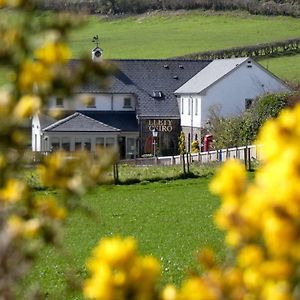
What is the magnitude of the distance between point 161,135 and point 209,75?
464cm

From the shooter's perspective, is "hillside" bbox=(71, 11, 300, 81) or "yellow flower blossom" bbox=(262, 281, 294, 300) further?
"hillside" bbox=(71, 11, 300, 81)

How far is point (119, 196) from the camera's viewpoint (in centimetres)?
3102

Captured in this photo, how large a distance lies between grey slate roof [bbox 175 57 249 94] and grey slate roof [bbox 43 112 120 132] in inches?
207

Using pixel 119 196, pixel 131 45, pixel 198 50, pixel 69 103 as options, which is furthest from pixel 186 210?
pixel 131 45

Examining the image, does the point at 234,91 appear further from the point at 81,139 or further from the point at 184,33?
the point at 184,33

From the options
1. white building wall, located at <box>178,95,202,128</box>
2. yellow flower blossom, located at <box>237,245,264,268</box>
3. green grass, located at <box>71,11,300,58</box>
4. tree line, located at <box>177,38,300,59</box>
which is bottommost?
yellow flower blossom, located at <box>237,245,264,268</box>

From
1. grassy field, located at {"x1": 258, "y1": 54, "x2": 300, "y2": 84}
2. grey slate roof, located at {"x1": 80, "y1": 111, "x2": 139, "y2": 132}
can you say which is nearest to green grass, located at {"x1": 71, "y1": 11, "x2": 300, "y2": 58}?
grassy field, located at {"x1": 258, "y1": 54, "x2": 300, "y2": 84}

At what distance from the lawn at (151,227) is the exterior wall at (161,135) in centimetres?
1885

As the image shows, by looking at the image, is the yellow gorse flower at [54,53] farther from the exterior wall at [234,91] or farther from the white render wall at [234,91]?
the exterior wall at [234,91]

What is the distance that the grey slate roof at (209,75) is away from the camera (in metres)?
52.6

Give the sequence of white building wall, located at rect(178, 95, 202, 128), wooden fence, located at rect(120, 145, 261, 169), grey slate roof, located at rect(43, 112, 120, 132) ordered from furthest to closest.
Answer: white building wall, located at rect(178, 95, 202, 128), grey slate roof, located at rect(43, 112, 120, 132), wooden fence, located at rect(120, 145, 261, 169)

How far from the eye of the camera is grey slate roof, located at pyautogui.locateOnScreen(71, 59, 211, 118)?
55.3 metres

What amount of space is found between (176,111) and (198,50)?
2234 cm

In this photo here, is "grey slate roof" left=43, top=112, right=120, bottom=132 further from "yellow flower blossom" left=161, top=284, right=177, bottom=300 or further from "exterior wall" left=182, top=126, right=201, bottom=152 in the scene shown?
"yellow flower blossom" left=161, top=284, right=177, bottom=300
